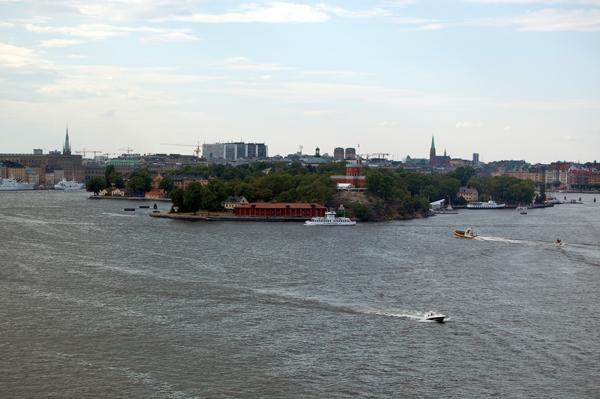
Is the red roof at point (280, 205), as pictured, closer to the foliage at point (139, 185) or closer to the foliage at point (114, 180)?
the foliage at point (139, 185)

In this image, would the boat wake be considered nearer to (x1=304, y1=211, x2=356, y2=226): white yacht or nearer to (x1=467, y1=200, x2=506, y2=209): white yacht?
(x1=304, y1=211, x2=356, y2=226): white yacht

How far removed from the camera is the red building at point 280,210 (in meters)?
59.0

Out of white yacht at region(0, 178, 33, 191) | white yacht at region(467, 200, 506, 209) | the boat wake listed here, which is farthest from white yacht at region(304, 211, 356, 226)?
white yacht at region(0, 178, 33, 191)

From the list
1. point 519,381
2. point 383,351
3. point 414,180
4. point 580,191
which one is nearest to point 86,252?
point 383,351

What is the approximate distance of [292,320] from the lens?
22859mm

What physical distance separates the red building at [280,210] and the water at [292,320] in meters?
17.3

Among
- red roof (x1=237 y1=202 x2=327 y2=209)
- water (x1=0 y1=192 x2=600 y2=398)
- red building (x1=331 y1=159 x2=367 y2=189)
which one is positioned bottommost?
water (x1=0 y1=192 x2=600 y2=398)

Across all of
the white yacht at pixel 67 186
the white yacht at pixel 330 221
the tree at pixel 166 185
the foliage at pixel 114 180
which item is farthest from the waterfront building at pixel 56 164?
the white yacht at pixel 330 221

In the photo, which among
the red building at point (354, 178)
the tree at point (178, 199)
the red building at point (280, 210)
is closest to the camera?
the red building at point (280, 210)

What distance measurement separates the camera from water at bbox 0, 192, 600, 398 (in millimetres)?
17750

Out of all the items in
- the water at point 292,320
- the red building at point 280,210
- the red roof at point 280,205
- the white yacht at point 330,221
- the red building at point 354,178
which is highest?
the red building at point 354,178

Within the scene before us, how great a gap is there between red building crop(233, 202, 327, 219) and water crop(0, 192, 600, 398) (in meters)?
17.3

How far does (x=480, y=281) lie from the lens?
30328mm

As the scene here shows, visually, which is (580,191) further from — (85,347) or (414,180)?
(85,347)
